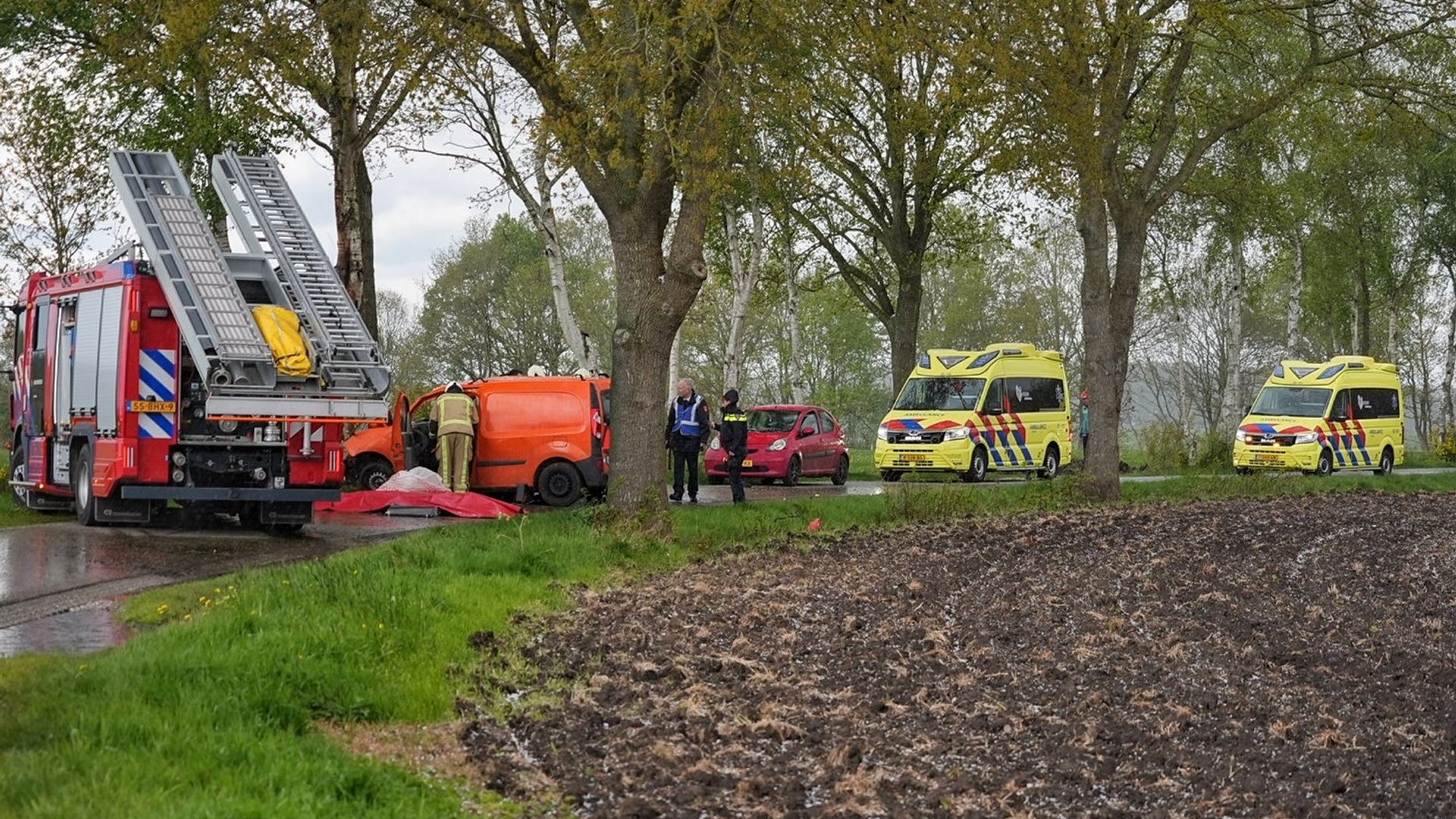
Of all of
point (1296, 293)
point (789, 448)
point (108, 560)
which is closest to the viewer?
point (108, 560)

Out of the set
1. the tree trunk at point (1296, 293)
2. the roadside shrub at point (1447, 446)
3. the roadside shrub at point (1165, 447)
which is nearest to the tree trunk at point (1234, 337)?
the tree trunk at point (1296, 293)

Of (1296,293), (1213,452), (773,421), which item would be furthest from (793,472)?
(1296,293)

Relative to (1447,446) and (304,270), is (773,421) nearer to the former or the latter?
(304,270)

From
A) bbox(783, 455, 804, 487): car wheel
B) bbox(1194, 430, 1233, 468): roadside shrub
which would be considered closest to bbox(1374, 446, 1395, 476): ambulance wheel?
bbox(1194, 430, 1233, 468): roadside shrub

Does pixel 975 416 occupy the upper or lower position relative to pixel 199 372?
upper

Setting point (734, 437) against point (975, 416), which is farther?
point (975, 416)

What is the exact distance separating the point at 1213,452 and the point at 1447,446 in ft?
41.6

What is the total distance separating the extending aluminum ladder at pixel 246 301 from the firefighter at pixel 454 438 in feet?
13.0

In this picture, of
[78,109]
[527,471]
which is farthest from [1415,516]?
[78,109]

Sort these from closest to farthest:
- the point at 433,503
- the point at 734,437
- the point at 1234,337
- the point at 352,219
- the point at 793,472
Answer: the point at 433,503 < the point at 734,437 < the point at 352,219 < the point at 793,472 < the point at 1234,337

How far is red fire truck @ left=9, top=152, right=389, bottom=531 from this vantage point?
52.6 feet

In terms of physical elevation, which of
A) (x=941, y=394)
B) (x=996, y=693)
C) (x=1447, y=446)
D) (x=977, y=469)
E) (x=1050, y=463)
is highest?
(x=941, y=394)

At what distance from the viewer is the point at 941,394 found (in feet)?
99.0

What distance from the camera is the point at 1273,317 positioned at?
3027 inches
